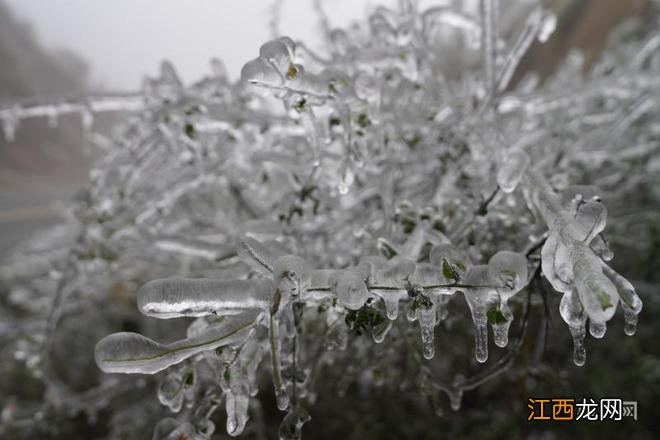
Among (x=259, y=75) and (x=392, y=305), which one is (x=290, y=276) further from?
(x=259, y=75)

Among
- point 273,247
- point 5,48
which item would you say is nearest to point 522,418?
point 273,247

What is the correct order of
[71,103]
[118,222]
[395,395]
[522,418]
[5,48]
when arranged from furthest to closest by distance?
1. [5,48]
2. [395,395]
3. [522,418]
4. [118,222]
5. [71,103]

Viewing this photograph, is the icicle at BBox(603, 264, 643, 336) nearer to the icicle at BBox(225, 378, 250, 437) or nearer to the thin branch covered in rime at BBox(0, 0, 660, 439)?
the thin branch covered in rime at BBox(0, 0, 660, 439)

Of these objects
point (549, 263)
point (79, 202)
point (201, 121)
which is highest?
point (201, 121)

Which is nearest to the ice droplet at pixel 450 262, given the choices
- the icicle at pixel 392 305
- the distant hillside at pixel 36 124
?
the icicle at pixel 392 305

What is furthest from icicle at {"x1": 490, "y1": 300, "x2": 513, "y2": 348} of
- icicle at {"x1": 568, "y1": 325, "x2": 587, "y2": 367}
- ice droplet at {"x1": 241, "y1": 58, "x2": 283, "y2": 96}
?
ice droplet at {"x1": 241, "y1": 58, "x2": 283, "y2": 96}

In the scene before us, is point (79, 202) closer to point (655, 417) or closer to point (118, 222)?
point (118, 222)
